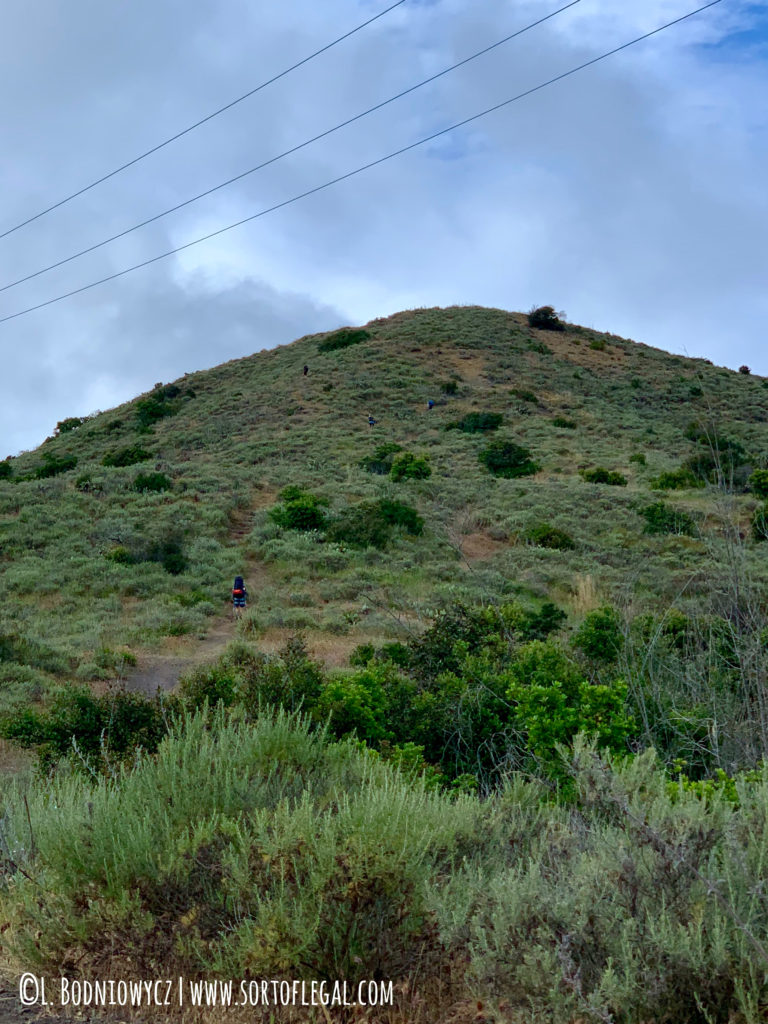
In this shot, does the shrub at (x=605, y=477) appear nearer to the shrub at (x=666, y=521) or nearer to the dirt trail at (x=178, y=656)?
the shrub at (x=666, y=521)

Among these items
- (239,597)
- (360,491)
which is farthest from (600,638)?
(360,491)

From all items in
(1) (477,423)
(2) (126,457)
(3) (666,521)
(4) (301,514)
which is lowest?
(3) (666,521)

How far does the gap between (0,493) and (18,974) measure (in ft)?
84.0

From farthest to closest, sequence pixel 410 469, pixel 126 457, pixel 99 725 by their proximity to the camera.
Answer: pixel 126 457 → pixel 410 469 → pixel 99 725

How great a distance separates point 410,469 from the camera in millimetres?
31656

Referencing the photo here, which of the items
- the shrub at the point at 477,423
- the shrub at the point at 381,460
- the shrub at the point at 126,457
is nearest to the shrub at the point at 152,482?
the shrub at the point at 381,460

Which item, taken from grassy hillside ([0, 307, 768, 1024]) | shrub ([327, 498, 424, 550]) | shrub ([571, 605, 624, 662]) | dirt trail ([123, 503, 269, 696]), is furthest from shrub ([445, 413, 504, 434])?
shrub ([571, 605, 624, 662])

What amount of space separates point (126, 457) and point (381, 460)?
1191 cm

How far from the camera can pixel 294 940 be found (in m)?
3.30

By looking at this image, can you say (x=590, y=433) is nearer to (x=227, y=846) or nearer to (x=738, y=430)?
(x=738, y=430)

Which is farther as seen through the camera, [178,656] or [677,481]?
[677,481]

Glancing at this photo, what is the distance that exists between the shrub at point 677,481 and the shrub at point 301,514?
11.5 meters

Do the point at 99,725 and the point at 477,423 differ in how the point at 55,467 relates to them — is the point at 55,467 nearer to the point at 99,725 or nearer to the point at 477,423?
the point at 477,423

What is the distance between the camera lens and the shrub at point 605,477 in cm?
3106
